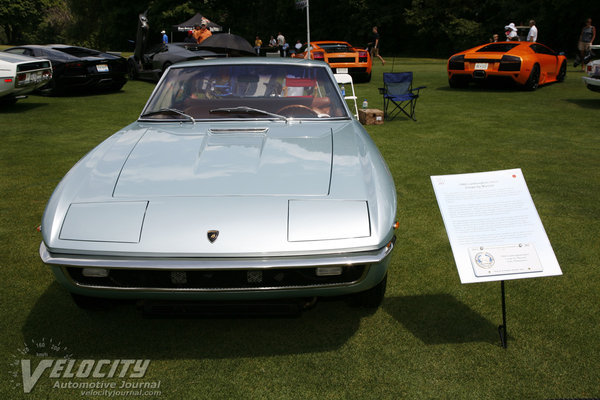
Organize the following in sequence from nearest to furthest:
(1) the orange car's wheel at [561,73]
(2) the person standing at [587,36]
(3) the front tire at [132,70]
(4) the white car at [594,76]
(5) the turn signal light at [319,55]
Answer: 1. (4) the white car at [594,76]
2. (1) the orange car's wheel at [561,73]
3. (5) the turn signal light at [319,55]
4. (3) the front tire at [132,70]
5. (2) the person standing at [587,36]

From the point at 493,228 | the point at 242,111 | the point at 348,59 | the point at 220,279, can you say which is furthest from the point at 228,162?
the point at 348,59

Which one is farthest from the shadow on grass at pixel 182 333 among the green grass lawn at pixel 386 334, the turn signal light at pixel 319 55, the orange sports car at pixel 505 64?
the turn signal light at pixel 319 55

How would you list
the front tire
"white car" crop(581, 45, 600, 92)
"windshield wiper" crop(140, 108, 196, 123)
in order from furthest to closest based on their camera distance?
the front tire → "white car" crop(581, 45, 600, 92) → "windshield wiper" crop(140, 108, 196, 123)

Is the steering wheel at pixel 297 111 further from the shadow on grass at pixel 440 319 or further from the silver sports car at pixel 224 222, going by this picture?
the shadow on grass at pixel 440 319

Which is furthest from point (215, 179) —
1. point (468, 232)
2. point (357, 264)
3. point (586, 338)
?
point (586, 338)

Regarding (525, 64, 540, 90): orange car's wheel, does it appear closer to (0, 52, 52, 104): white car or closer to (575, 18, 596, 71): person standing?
(575, 18, 596, 71): person standing

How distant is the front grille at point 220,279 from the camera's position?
228 cm

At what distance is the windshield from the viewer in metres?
3.74

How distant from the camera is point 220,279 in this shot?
229 cm

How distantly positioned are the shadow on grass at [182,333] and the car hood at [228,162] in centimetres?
71

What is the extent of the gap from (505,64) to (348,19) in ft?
111

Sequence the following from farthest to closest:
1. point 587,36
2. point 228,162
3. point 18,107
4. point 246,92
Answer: point 587,36
point 18,107
point 246,92
point 228,162

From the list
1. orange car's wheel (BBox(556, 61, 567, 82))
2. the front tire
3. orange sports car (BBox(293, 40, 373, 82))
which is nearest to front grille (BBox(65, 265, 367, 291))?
orange sports car (BBox(293, 40, 373, 82))

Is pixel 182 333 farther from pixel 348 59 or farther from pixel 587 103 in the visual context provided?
pixel 348 59
